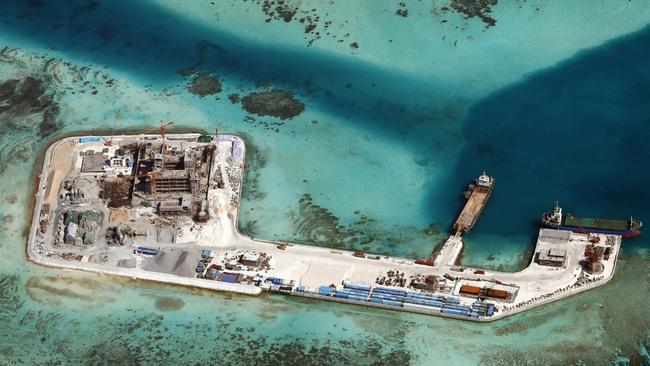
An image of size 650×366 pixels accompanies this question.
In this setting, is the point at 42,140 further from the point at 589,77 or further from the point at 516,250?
the point at 589,77

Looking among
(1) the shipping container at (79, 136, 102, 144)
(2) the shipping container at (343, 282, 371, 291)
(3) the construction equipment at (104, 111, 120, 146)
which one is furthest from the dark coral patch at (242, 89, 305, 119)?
(2) the shipping container at (343, 282, 371, 291)

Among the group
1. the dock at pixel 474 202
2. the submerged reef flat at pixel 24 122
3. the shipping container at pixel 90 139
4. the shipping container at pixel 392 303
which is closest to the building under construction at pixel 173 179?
the shipping container at pixel 90 139

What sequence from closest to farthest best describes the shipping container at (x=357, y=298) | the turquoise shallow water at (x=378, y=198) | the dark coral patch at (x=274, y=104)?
the turquoise shallow water at (x=378, y=198) < the shipping container at (x=357, y=298) < the dark coral patch at (x=274, y=104)

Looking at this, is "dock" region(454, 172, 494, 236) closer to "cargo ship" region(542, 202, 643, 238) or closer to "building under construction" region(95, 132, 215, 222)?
"cargo ship" region(542, 202, 643, 238)

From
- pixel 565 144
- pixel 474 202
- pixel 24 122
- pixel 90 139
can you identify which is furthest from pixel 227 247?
pixel 565 144

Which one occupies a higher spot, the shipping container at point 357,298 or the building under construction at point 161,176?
the building under construction at point 161,176

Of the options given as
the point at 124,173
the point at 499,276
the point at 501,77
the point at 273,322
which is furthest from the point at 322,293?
the point at 501,77

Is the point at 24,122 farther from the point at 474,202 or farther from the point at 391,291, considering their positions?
the point at 474,202

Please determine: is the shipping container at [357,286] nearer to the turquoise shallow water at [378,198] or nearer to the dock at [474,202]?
the turquoise shallow water at [378,198]
